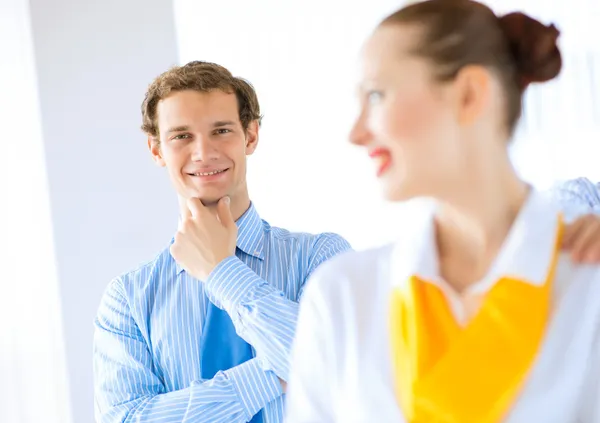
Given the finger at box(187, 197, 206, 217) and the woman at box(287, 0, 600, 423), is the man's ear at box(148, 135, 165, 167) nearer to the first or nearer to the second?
the finger at box(187, 197, 206, 217)

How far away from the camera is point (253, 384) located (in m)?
2.00

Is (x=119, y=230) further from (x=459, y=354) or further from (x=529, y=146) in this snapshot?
(x=459, y=354)

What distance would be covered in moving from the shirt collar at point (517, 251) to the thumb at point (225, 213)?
882mm

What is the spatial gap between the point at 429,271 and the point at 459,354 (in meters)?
0.15

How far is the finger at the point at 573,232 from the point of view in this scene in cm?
125

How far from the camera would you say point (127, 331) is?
85.2 inches

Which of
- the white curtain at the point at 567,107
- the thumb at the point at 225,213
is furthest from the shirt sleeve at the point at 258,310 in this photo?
the white curtain at the point at 567,107

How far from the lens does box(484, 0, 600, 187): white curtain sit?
10.5 ft

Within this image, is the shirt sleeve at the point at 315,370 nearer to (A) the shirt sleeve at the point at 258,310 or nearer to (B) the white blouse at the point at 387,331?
(B) the white blouse at the point at 387,331

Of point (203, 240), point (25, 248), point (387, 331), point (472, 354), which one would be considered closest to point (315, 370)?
→ point (387, 331)

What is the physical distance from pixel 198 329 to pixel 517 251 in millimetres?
1120

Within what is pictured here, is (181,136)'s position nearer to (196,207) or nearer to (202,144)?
(202,144)

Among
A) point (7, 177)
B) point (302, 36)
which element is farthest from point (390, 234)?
point (7, 177)

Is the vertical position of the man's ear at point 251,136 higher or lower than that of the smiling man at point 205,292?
higher
